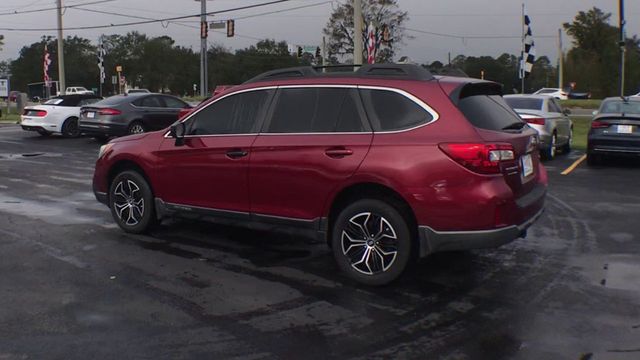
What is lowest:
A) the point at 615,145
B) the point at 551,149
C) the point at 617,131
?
the point at 551,149

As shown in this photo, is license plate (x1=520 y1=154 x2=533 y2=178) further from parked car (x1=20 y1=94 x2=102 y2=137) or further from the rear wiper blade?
parked car (x1=20 y1=94 x2=102 y2=137)

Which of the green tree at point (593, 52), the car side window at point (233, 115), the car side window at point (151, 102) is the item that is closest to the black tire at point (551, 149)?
the car side window at point (233, 115)

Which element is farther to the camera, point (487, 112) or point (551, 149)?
point (551, 149)

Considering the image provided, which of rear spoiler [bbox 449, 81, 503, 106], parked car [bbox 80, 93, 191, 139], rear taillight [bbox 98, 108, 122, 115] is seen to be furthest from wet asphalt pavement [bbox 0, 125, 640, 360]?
rear taillight [bbox 98, 108, 122, 115]

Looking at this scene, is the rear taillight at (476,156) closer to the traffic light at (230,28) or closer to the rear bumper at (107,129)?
the rear bumper at (107,129)

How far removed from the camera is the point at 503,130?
538 cm

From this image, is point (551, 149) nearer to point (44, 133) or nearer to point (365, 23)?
point (44, 133)

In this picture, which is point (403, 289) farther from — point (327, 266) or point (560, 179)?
point (560, 179)

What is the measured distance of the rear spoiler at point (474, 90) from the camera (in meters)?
5.25

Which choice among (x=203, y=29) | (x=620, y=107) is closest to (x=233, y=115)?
(x=620, y=107)

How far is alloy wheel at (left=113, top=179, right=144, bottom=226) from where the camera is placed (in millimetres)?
7094

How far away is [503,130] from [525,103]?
31.5ft

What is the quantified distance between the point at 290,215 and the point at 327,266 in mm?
639

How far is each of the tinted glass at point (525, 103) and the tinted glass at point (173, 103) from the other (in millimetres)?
9926
